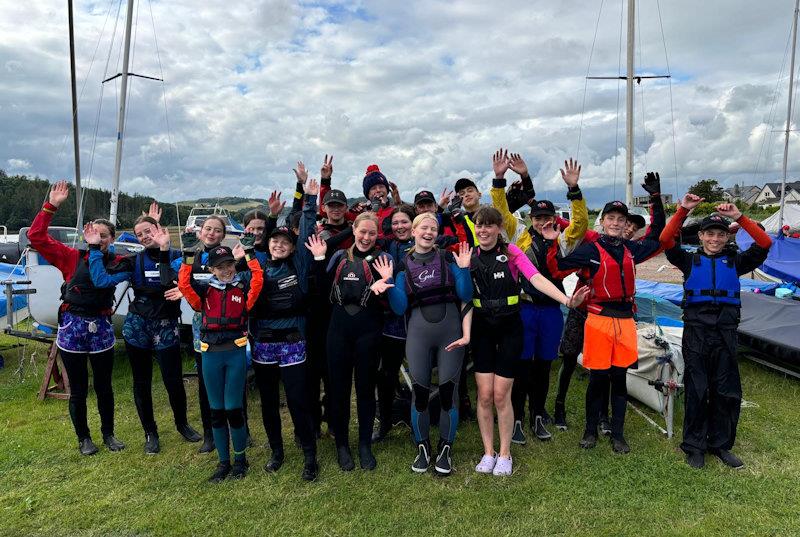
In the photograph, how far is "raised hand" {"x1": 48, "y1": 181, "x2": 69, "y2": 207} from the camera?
4375mm

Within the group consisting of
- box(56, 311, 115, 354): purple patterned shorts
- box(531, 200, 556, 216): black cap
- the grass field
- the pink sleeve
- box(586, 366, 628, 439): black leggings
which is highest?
box(531, 200, 556, 216): black cap

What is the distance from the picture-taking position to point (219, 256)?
3768mm

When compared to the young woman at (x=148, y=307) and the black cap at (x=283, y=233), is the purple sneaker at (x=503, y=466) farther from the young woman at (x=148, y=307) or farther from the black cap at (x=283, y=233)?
the young woman at (x=148, y=307)

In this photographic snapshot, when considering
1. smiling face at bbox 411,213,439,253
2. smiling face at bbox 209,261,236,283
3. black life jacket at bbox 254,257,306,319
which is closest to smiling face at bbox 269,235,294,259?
black life jacket at bbox 254,257,306,319

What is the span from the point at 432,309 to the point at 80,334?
312 cm

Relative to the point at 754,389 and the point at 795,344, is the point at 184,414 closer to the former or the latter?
the point at 754,389

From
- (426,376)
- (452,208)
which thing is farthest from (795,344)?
(426,376)

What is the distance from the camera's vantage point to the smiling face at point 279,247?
3932 mm

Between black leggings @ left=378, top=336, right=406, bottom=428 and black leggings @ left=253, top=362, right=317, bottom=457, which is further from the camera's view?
black leggings @ left=378, top=336, right=406, bottom=428

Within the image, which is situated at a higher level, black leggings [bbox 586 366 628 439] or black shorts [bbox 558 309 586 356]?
black shorts [bbox 558 309 586 356]

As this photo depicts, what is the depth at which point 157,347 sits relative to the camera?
4.42 m

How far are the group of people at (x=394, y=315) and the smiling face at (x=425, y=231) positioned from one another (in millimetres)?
15

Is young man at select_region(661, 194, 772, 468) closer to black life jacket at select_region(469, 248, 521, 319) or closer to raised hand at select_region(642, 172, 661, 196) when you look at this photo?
raised hand at select_region(642, 172, 661, 196)

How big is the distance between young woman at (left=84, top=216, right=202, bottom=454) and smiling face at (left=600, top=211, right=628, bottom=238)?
380 cm
